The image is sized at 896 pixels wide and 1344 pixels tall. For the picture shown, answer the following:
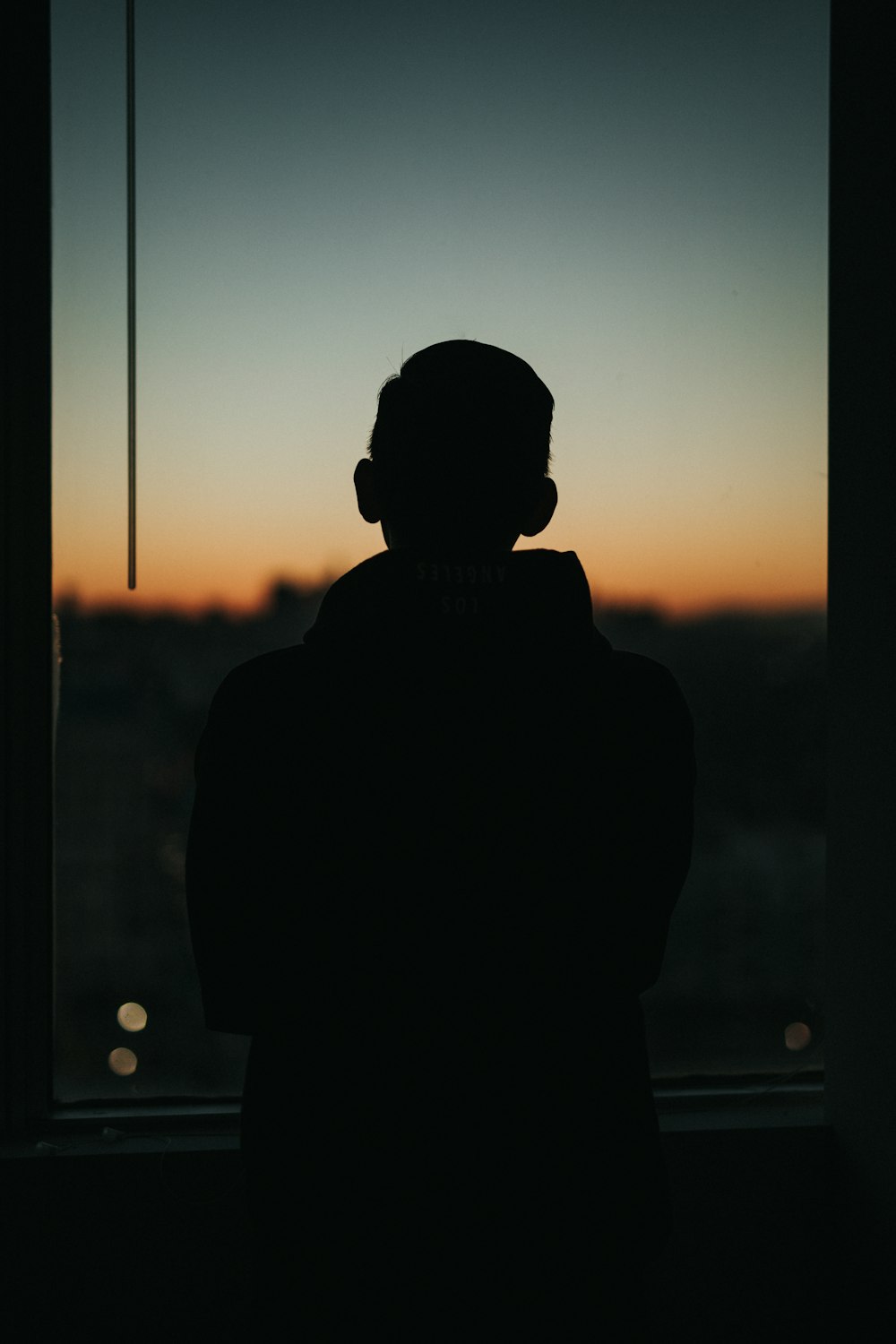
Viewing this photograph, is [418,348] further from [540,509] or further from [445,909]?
[445,909]

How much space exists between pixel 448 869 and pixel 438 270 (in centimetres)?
115

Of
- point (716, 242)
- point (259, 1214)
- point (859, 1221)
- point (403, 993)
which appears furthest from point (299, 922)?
point (716, 242)

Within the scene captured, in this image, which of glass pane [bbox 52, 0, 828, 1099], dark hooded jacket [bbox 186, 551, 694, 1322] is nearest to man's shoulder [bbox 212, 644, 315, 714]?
dark hooded jacket [bbox 186, 551, 694, 1322]

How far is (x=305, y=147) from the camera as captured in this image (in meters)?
1.54

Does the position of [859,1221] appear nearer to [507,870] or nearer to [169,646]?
[507,870]

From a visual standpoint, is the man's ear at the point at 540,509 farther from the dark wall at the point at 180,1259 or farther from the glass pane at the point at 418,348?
the dark wall at the point at 180,1259

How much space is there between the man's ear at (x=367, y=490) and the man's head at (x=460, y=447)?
0.5 inches

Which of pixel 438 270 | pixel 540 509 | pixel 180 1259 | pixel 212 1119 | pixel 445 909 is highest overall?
pixel 438 270

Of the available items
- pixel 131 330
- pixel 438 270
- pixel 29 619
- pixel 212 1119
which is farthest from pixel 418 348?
pixel 212 1119

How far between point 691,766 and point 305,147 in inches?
48.0

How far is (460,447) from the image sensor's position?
739 millimetres

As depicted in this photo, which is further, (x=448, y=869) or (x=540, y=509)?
(x=540, y=509)

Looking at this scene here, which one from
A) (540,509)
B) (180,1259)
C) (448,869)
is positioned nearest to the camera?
(448,869)

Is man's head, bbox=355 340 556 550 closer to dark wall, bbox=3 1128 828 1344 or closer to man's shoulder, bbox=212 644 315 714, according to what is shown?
man's shoulder, bbox=212 644 315 714
